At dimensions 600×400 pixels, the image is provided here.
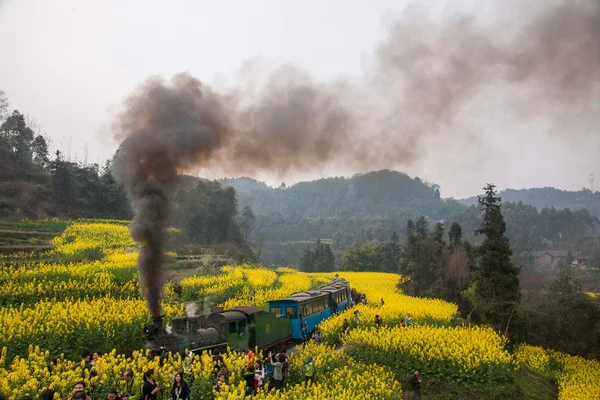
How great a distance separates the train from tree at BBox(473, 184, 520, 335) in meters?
10.9

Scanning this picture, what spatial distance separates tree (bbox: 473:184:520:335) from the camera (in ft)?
90.5

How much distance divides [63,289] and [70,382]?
12.3m

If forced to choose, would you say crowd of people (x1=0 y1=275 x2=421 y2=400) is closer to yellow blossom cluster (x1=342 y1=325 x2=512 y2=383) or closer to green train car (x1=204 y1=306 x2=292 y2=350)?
green train car (x1=204 y1=306 x2=292 y2=350)

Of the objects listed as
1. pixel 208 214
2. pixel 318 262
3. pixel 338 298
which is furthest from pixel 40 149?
pixel 338 298

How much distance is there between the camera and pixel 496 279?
27531mm

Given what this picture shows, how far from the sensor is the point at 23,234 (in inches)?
1330

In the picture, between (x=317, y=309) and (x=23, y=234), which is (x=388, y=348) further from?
(x=23, y=234)

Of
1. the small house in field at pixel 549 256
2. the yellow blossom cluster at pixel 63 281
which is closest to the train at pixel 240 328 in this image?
the yellow blossom cluster at pixel 63 281

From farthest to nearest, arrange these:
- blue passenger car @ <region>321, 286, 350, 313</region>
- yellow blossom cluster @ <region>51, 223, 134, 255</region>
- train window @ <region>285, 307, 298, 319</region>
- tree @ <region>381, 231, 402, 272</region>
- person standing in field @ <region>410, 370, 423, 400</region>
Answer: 1. tree @ <region>381, 231, 402, 272</region>
2. yellow blossom cluster @ <region>51, 223, 134, 255</region>
3. blue passenger car @ <region>321, 286, 350, 313</region>
4. train window @ <region>285, 307, 298, 319</region>
5. person standing in field @ <region>410, 370, 423, 400</region>

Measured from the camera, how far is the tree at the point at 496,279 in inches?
1086

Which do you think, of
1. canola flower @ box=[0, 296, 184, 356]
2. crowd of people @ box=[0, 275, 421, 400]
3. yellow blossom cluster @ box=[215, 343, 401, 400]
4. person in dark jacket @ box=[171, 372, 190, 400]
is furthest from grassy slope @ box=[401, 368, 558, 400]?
canola flower @ box=[0, 296, 184, 356]

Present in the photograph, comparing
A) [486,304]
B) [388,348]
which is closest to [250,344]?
[388,348]

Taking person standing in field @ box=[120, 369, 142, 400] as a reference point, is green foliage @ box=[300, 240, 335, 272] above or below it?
below

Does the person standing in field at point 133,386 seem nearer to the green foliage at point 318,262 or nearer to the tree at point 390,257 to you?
the tree at point 390,257
